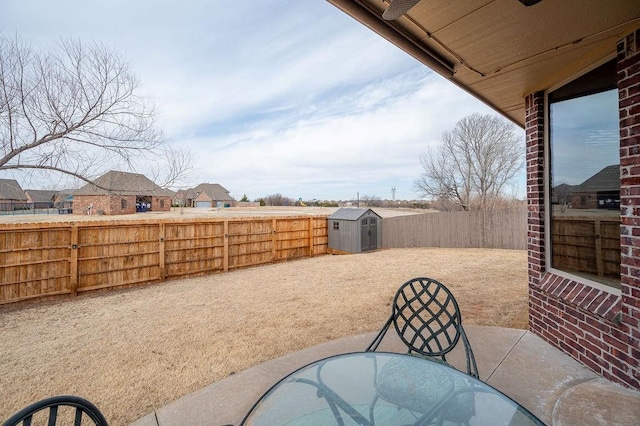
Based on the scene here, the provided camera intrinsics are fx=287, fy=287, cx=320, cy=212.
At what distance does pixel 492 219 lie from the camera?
10172 mm

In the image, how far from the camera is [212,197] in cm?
4788

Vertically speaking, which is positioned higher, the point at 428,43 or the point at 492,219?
the point at 428,43

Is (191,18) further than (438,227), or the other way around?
(438,227)

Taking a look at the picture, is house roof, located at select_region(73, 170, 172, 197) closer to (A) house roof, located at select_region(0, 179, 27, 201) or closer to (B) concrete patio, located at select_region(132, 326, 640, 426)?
(A) house roof, located at select_region(0, 179, 27, 201)

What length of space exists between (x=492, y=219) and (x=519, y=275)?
4.93 meters

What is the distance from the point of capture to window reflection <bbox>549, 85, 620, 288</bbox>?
218 centimetres

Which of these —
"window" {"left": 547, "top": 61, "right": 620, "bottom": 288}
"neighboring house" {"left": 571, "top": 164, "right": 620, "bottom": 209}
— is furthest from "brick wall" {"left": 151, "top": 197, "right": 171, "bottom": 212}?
"neighboring house" {"left": 571, "top": 164, "right": 620, "bottom": 209}

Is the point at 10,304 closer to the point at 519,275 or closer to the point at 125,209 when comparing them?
the point at 519,275

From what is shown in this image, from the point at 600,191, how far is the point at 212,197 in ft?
164

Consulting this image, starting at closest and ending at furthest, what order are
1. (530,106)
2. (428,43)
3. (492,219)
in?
(428,43) → (530,106) → (492,219)

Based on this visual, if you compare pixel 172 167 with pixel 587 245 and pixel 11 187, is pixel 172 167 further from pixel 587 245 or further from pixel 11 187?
pixel 587 245

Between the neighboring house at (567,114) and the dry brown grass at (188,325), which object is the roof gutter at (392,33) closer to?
the neighboring house at (567,114)

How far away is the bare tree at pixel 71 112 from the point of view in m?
5.03

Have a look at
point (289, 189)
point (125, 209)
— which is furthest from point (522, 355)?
point (289, 189)
